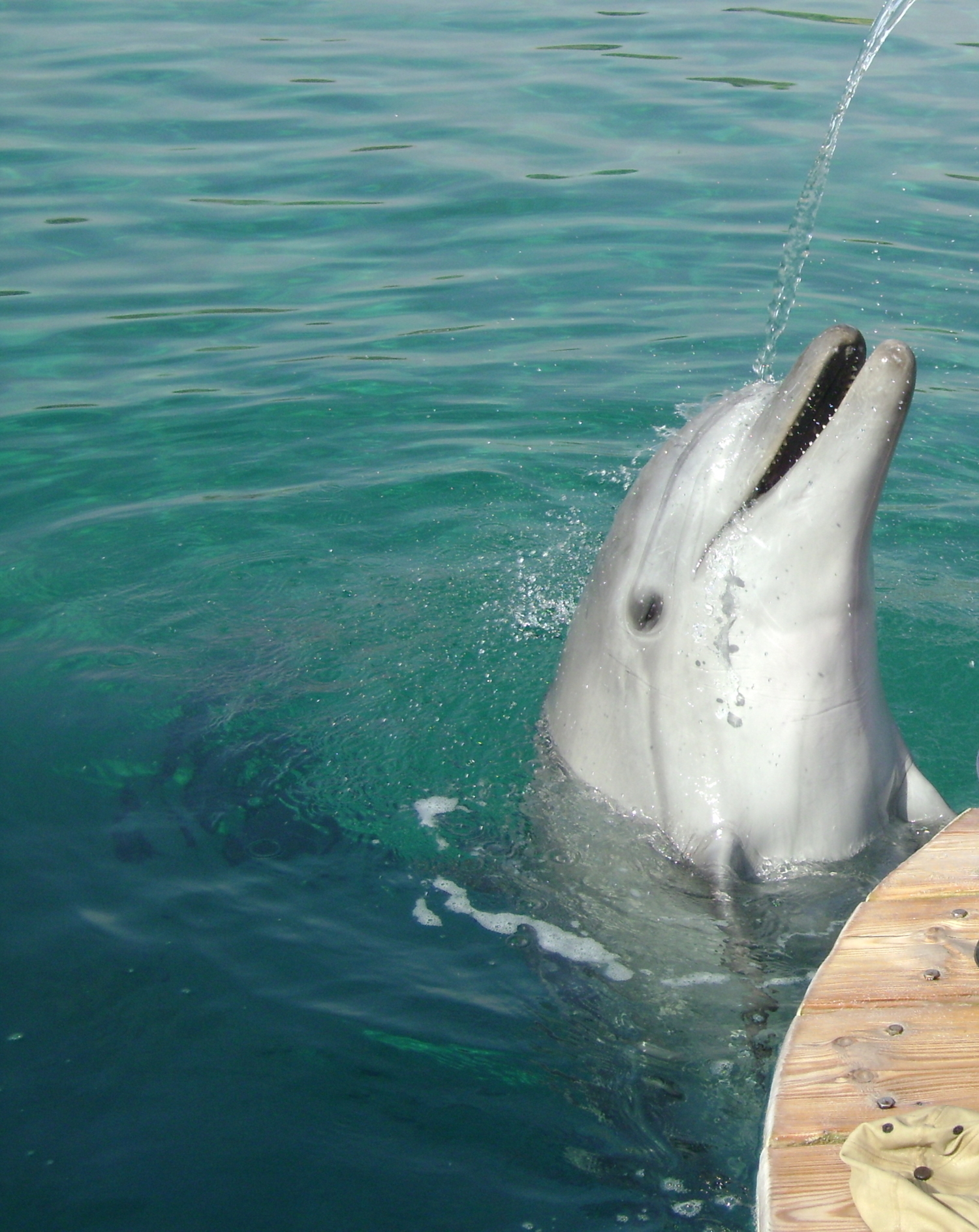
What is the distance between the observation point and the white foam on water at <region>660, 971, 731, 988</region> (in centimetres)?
487

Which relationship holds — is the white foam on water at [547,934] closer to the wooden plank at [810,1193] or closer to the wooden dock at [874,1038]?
the wooden dock at [874,1038]

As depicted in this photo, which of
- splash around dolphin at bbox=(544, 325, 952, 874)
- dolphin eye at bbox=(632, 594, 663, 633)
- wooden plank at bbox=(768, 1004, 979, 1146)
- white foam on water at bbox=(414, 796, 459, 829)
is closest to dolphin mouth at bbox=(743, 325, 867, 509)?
splash around dolphin at bbox=(544, 325, 952, 874)

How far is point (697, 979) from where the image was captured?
4910 millimetres

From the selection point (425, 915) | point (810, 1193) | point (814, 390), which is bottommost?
point (425, 915)

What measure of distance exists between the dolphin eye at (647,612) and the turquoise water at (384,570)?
2.83 ft

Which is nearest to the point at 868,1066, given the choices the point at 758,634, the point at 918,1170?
the point at 918,1170

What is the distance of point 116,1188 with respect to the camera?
4234 millimetres

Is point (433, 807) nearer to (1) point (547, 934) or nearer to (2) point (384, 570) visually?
(1) point (547, 934)

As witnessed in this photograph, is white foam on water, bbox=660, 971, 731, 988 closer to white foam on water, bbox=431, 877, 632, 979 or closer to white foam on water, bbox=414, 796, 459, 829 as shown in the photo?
white foam on water, bbox=431, 877, 632, 979

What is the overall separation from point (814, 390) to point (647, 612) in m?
1.05

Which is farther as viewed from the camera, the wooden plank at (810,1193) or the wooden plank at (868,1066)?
the wooden plank at (868,1066)

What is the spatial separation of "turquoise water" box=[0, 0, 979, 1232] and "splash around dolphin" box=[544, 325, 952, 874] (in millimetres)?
263

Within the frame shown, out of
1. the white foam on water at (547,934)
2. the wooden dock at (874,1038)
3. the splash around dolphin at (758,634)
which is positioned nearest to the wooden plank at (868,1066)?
the wooden dock at (874,1038)

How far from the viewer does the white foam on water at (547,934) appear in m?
5.07
